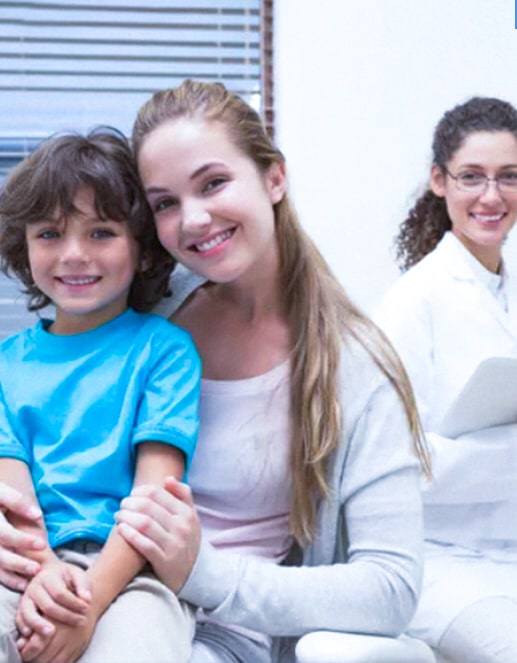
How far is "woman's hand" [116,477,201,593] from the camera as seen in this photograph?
1077mm

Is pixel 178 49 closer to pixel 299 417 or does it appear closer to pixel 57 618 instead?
pixel 299 417

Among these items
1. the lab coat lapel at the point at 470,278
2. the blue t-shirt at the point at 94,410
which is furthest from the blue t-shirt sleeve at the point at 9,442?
the lab coat lapel at the point at 470,278

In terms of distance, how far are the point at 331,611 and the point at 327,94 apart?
161 cm

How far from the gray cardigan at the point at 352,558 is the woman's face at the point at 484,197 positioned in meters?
0.83

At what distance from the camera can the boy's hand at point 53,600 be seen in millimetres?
1015

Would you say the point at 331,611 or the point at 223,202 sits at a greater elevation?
the point at 223,202

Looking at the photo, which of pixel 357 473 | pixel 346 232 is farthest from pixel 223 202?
pixel 346 232

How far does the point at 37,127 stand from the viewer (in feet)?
8.18

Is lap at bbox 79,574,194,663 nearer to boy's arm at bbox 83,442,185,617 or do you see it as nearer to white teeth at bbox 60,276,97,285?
boy's arm at bbox 83,442,185,617

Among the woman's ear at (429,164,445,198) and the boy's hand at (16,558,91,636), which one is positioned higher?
the woman's ear at (429,164,445,198)

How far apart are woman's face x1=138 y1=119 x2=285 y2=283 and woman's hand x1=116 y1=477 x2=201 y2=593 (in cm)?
30

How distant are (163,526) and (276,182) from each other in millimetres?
494

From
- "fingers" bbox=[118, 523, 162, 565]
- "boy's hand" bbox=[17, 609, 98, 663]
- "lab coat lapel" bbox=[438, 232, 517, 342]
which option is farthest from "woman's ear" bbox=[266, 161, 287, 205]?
"lab coat lapel" bbox=[438, 232, 517, 342]

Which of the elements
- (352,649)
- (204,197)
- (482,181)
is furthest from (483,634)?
(482,181)
